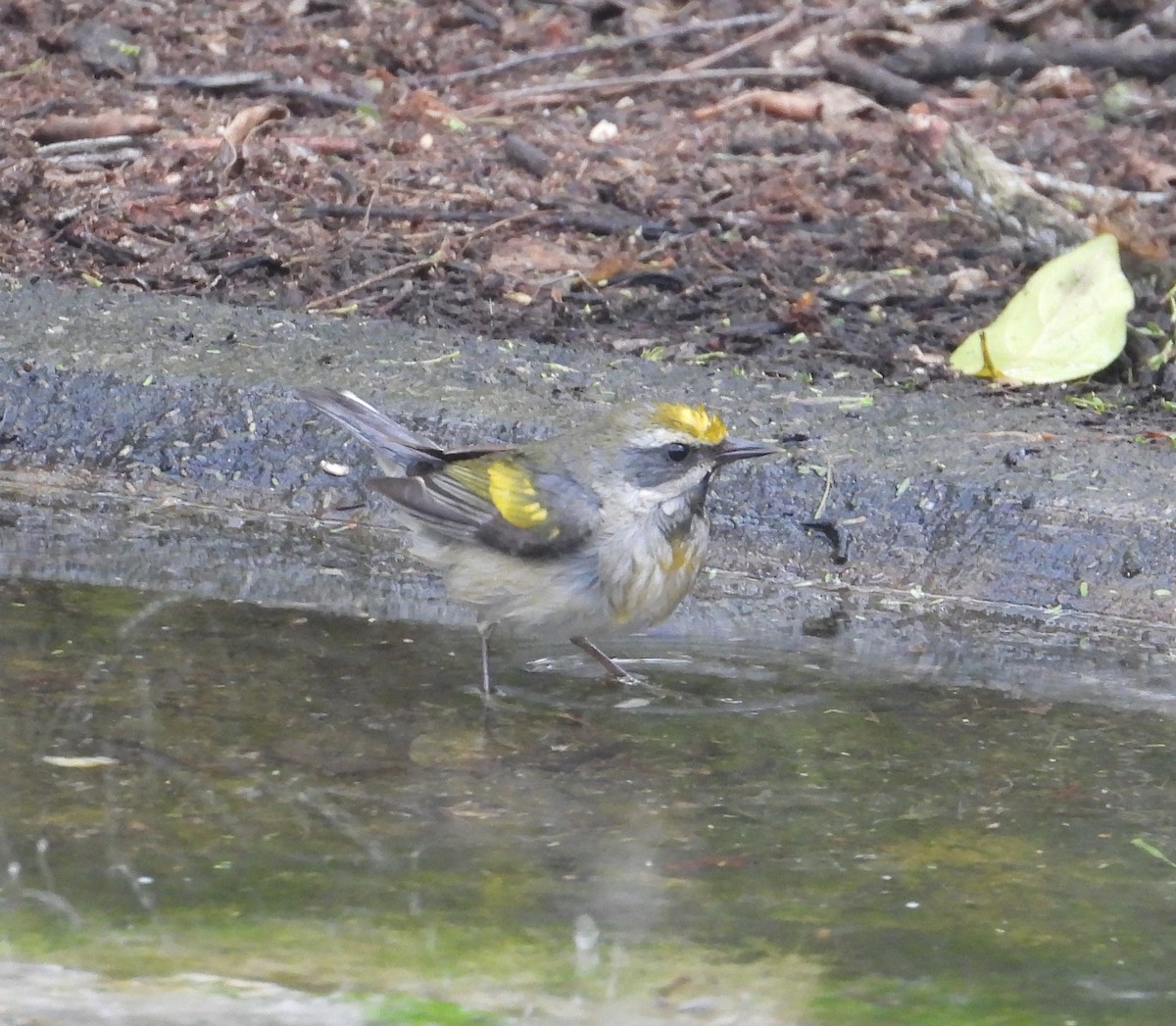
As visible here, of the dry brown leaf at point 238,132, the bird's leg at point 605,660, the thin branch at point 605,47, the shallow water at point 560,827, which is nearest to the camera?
the shallow water at point 560,827

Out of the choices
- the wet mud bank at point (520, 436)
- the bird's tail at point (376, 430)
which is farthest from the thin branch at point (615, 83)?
the bird's tail at point (376, 430)

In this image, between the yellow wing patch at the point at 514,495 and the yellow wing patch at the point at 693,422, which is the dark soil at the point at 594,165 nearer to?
the yellow wing patch at the point at 693,422

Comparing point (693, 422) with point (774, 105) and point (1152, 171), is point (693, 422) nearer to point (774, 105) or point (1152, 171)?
point (1152, 171)

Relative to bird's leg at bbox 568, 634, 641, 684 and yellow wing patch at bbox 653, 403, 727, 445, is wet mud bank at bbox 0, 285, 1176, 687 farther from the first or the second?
yellow wing patch at bbox 653, 403, 727, 445

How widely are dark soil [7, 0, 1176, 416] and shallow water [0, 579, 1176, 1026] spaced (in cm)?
239

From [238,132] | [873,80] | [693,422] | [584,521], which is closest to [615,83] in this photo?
[873,80]

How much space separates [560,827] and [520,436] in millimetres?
2701

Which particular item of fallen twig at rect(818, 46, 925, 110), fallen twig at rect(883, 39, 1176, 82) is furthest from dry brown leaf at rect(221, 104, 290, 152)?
fallen twig at rect(883, 39, 1176, 82)

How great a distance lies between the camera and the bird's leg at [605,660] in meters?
5.58

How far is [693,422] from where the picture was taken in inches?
225

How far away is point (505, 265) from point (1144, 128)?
13.2 ft

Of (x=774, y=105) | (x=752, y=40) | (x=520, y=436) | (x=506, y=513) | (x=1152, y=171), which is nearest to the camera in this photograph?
(x=506, y=513)

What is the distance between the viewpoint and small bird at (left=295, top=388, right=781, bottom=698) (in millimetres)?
5594

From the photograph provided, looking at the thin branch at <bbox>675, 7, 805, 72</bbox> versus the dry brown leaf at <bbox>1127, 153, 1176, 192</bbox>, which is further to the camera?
the thin branch at <bbox>675, 7, 805, 72</bbox>
